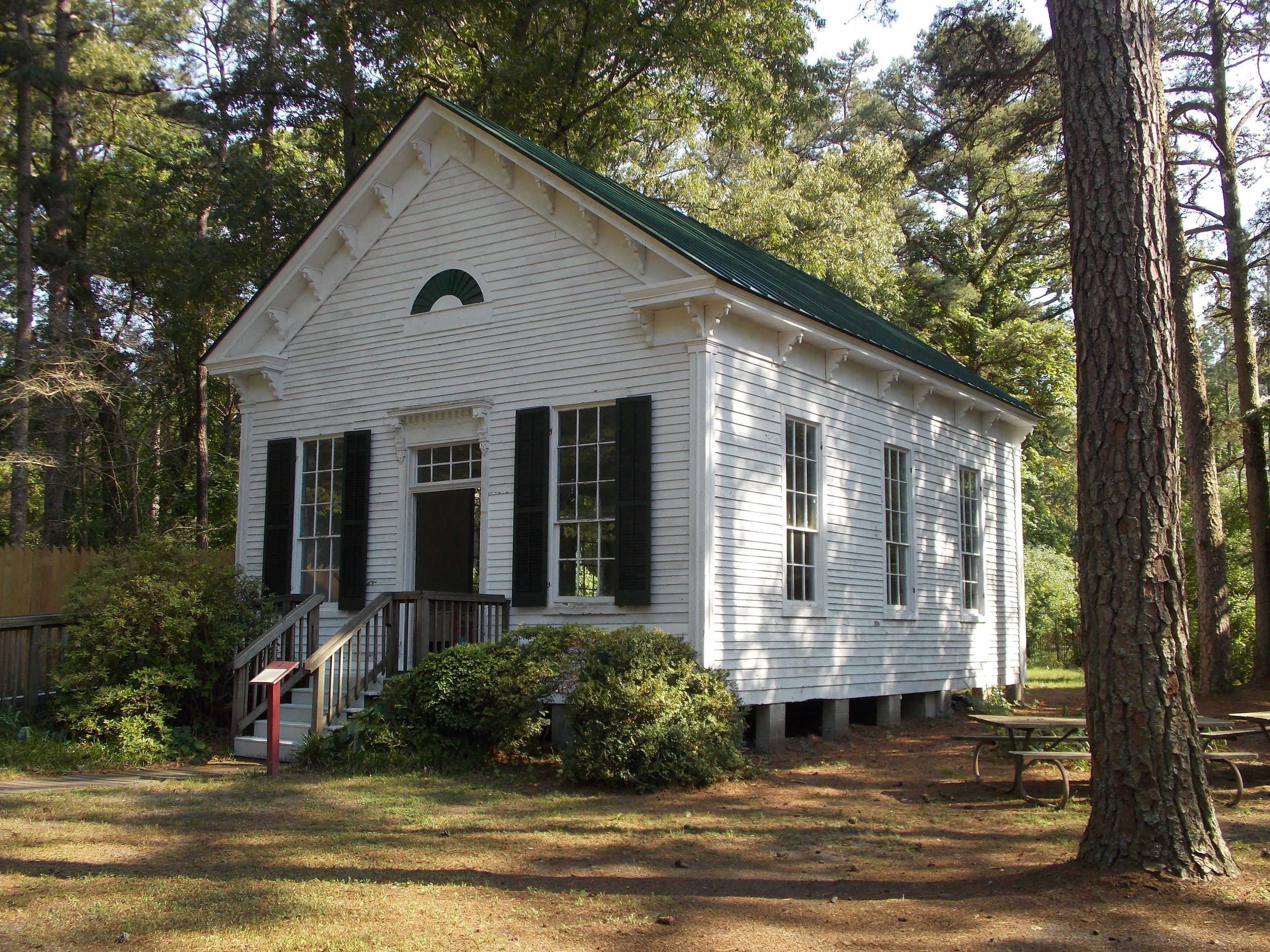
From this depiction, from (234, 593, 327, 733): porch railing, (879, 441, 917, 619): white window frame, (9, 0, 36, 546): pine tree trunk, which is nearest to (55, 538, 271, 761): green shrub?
(234, 593, 327, 733): porch railing

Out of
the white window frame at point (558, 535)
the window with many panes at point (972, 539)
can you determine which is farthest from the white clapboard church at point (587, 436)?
the window with many panes at point (972, 539)

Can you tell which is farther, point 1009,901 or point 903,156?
point 903,156

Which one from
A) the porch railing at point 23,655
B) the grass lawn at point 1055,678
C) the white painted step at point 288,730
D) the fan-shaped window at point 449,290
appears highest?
the fan-shaped window at point 449,290

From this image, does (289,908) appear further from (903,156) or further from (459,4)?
(903,156)

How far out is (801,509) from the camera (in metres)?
12.7

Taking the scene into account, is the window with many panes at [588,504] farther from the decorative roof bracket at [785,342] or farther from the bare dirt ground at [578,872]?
the bare dirt ground at [578,872]

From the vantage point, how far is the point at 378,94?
2242 cm

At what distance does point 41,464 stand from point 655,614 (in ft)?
44.6

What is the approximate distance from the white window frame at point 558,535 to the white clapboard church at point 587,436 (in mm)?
25

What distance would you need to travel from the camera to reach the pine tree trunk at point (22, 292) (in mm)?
20281

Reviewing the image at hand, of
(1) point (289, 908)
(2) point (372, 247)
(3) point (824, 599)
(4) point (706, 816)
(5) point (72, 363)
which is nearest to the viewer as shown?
(1) point (289, 908)

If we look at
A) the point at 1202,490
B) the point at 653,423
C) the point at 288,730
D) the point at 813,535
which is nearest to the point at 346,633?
the point at 288,730

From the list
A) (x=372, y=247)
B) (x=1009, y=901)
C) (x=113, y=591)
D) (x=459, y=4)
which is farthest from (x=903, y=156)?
(x=1009, y=901)

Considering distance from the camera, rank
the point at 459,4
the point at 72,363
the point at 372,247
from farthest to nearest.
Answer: the point at 459,4
the point at 72,363
the point at 372,247
